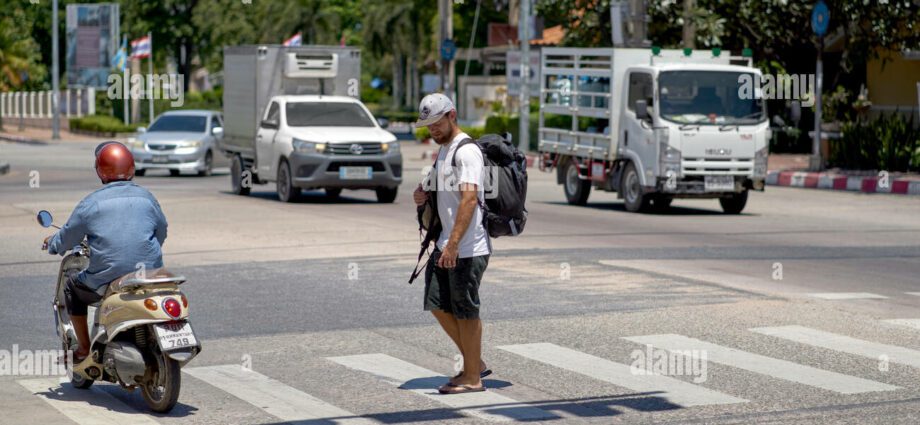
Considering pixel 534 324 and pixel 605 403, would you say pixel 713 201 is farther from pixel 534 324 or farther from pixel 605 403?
pixel 605 403

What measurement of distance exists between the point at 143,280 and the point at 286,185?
1602 cm

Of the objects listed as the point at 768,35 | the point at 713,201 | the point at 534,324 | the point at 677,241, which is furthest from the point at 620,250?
the point at 768,35

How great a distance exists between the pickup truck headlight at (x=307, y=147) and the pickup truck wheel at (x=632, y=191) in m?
4.68

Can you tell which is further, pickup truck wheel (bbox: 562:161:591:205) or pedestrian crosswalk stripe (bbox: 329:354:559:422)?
pickup truck wheel (bbox: 562:161:591:205)

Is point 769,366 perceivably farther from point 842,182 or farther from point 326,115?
point 842,182

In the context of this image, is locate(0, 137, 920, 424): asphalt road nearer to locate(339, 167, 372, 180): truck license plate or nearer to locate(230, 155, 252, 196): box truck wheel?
locate(339, 167, 372, 180): truck license plate

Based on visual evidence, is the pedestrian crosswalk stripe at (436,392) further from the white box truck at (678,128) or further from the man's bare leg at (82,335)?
the white box truck at (678,128)

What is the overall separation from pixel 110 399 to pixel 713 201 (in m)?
18.8

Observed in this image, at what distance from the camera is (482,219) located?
8.52 meters

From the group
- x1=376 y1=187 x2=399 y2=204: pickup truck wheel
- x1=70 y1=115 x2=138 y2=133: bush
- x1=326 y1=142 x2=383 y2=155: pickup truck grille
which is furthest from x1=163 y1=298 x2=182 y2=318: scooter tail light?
x1=70 y1=115 x2=138 y2=133: bush

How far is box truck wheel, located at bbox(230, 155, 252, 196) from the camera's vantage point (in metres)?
25.6

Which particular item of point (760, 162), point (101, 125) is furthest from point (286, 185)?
point (101, 125)

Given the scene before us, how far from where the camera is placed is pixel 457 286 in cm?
844

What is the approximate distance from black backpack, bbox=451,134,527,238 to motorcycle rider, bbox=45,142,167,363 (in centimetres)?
181
